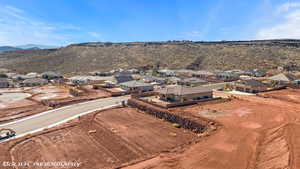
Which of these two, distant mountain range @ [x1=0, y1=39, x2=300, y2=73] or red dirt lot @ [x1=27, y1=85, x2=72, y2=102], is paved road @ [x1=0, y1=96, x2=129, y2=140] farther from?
distant mountain range @ [x1=0, y1=39, x2=300, y2=73]

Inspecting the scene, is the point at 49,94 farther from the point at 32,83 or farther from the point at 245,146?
the point at 245,146

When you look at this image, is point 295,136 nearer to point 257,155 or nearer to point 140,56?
point 257,155

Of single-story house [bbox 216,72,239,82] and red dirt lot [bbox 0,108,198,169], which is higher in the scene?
single-story house [bbox 216,72,239,82]

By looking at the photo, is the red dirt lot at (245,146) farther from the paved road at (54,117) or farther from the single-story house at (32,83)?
the single-story house at (32,83)

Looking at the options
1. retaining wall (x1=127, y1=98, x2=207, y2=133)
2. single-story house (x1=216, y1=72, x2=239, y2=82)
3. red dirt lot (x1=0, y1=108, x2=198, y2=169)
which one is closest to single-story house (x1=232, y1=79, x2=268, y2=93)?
single-story house (x1=216, y1=72, x2=239, y2=82)

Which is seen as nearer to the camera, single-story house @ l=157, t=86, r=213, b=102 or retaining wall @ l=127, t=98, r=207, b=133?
retaining wall @ l=127, t=98, r=207, b=133
